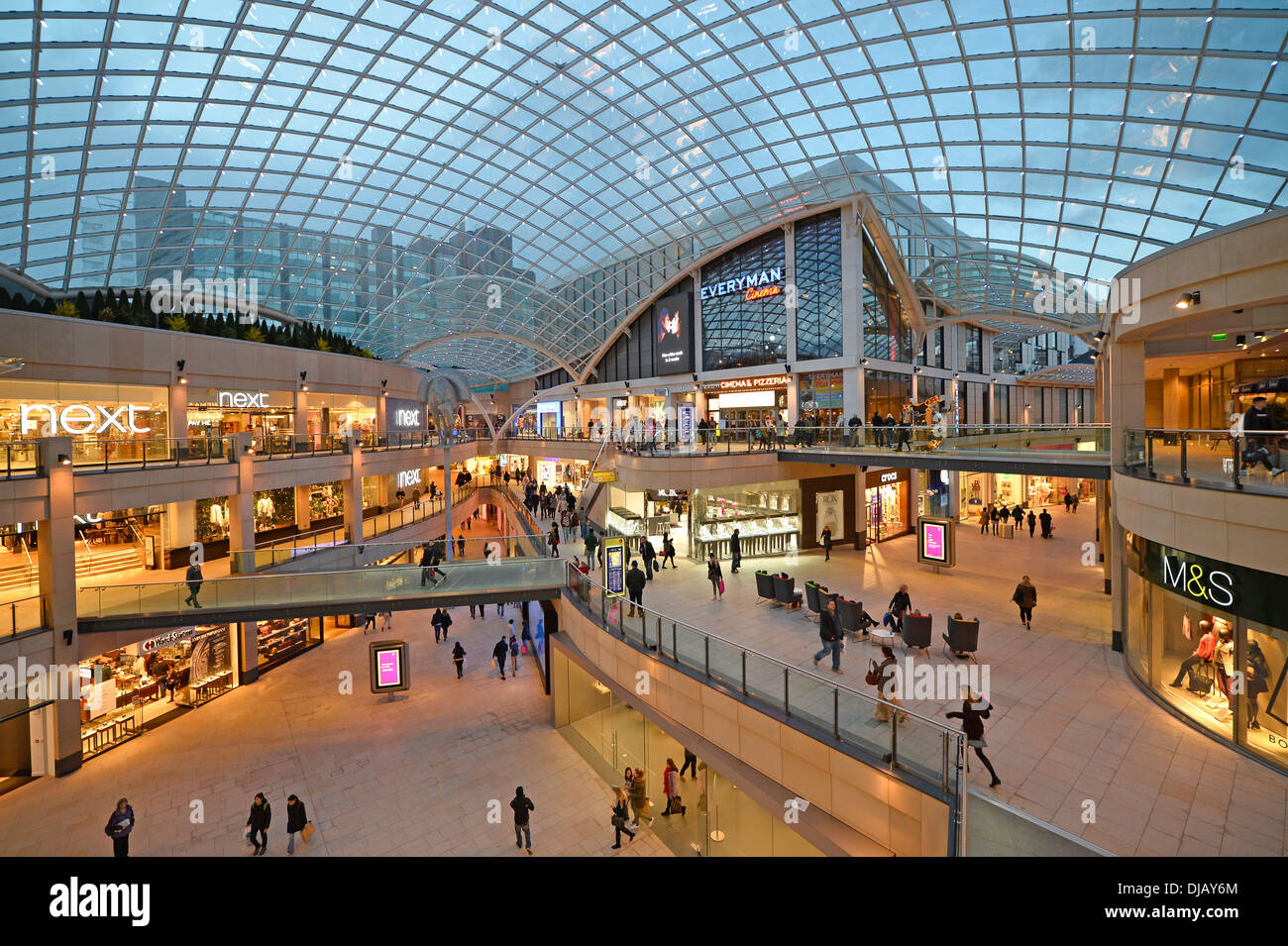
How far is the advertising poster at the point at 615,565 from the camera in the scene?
54.4 ft

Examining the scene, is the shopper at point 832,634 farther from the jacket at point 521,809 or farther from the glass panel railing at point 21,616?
the glass panel railing at point 21,616

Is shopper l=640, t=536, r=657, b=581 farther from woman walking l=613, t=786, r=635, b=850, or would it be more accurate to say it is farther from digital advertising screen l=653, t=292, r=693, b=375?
digital advertising screen l=653, t=292, r=693, b=375

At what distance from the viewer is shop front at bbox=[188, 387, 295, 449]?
27.1m

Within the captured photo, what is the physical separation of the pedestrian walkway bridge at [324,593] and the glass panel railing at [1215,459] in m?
15.2

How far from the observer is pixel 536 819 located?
50.7 feet

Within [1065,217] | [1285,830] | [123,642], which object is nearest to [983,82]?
[1065,217]

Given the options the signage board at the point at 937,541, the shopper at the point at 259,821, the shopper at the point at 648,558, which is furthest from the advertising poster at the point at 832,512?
the shopper at the point at 259,821

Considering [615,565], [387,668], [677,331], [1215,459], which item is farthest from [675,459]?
[677,331]

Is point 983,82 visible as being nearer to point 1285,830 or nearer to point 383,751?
point 1285,830

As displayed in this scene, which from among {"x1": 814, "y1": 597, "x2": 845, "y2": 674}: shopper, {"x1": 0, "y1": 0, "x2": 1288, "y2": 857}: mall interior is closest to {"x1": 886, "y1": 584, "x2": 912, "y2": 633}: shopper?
{"x1": 0, "y1": 0, "x2": 1288, "y2": 857}: mall interior

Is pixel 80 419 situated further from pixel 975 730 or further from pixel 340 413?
pixel 975 730

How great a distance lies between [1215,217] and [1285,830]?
29.3 m

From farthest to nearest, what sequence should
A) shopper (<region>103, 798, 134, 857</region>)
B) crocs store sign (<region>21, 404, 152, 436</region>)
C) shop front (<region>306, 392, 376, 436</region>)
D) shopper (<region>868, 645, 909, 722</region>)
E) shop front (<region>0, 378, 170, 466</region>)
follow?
shop front (<region>306, 392, 376, 436</region>) → crocs store sign (<region>21, 404, 152, 436</region>) → shop front (<region>0, 378, 170, 466</region>) → shopper (<region>103, 798, 134, 857</region>) → shopper (<region>868, 645, 909, 722</region>)

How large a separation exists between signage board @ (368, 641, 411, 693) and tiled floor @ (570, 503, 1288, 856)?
9953 millimetres
